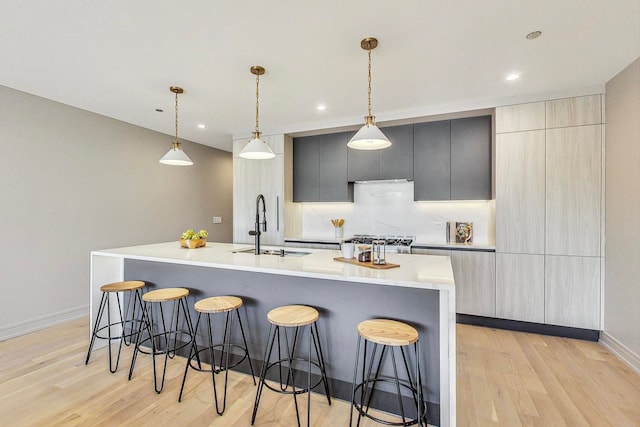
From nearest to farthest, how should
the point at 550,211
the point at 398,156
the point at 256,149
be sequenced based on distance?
the point at 256,149 < the point at 550,211 < the point at 398,156

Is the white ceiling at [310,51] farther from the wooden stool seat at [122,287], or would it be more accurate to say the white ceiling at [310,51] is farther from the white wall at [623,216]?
the wooden stool seat at [122,287]

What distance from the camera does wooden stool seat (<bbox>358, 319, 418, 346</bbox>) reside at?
5.09ft

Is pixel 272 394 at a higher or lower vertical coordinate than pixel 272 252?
lower

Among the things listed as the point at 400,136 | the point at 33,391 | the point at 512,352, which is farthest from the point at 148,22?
the point at 512,352

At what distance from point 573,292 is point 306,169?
3.48 meters

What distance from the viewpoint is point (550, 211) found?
10.2ft

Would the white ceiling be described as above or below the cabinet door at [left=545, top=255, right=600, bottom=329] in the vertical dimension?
above

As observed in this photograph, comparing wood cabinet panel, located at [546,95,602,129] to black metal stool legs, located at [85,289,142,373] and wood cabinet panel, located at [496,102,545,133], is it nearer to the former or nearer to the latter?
wood cabinet panel, located at [496,102,545,133]

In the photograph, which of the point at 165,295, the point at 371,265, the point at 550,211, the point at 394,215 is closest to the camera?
the point at 371,265

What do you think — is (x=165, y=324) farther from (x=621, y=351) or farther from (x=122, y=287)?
(x=621, y=351)

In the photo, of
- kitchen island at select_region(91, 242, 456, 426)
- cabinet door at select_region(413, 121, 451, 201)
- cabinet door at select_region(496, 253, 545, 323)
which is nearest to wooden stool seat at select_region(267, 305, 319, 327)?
kitchen island at select_region(91, 242, 456, 426)

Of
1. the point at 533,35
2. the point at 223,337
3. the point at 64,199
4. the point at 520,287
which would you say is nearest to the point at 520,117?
the point at 533,35

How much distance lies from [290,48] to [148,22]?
969 mm

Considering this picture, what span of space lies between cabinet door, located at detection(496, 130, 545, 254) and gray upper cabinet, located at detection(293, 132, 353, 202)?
6.28 ft
